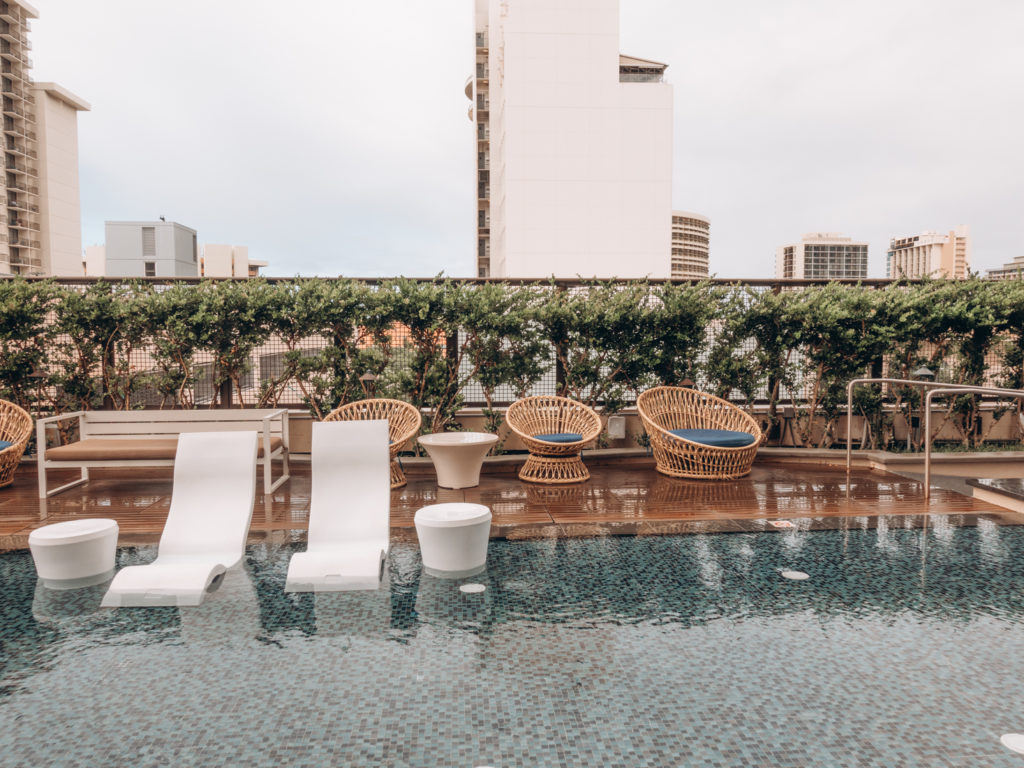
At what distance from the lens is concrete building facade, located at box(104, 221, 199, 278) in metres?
57.4

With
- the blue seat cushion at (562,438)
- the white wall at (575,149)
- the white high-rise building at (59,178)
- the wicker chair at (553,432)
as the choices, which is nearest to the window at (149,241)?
the white high-rise building at (59,178)

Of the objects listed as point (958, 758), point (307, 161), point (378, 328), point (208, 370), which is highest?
point (307, 161)

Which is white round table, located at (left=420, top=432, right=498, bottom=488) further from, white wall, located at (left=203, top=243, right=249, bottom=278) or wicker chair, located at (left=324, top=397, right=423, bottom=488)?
white wall, located at (left=203, top=243, right=249, bottom=278)

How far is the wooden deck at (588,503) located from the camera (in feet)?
17.6

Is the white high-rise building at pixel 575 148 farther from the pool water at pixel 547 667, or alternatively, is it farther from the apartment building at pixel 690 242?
the apartment building at pixel 690 242

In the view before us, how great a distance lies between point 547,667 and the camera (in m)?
3.14

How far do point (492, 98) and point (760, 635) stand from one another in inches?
2079

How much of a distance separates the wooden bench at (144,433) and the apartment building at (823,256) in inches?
5659

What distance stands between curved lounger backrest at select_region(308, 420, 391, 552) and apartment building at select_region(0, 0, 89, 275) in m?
76.6

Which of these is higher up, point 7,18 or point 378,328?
point 7,18

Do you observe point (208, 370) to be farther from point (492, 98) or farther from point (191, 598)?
point (492, 98)

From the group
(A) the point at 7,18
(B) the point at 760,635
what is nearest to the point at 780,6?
(B) the point at 760,635

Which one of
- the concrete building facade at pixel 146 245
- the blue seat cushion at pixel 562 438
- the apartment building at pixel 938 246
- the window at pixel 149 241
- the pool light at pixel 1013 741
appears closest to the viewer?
the pool light at pixel 1013 741

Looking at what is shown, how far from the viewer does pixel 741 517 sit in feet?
18.4
